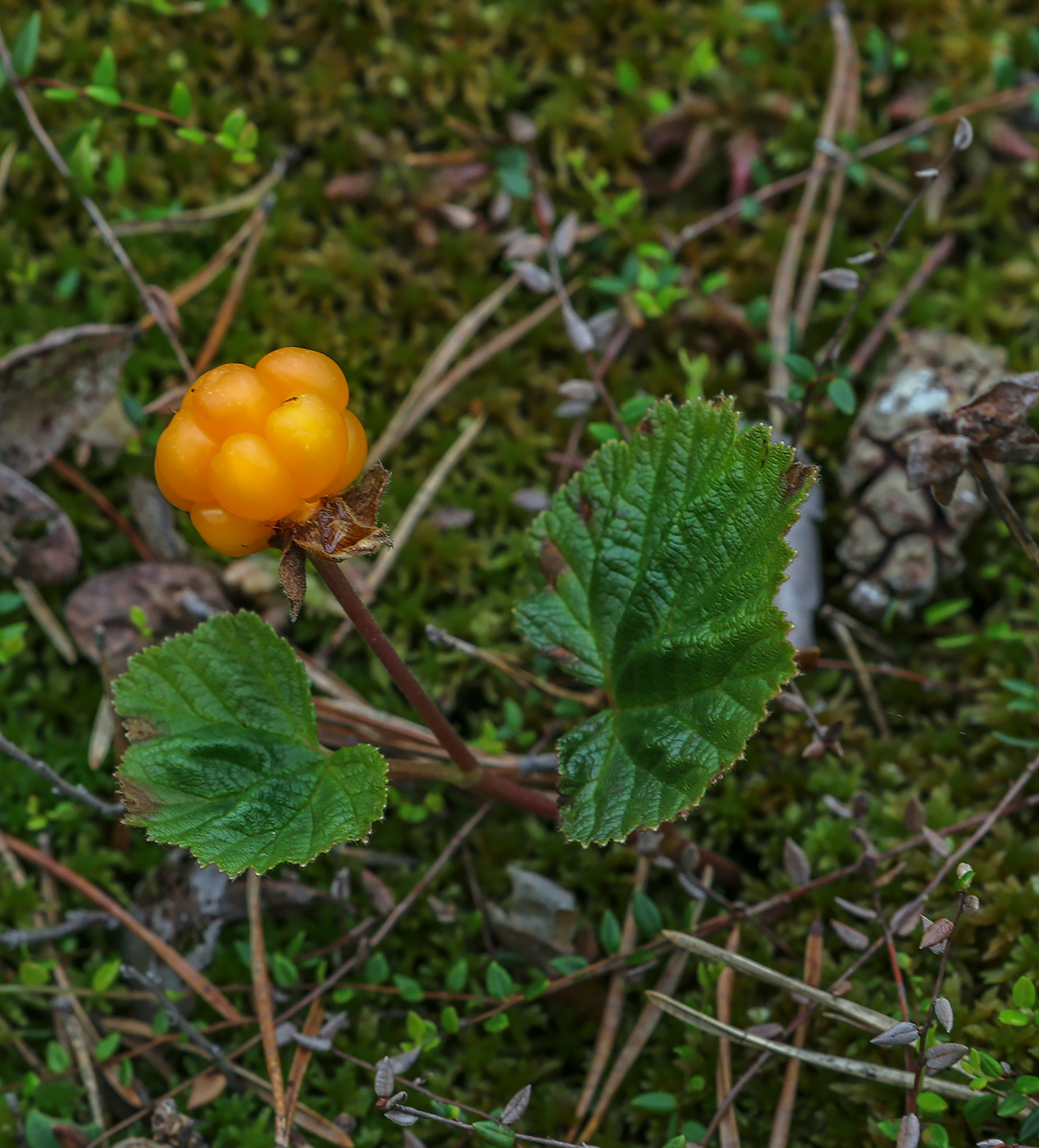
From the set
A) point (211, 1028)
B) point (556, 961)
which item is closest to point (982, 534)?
point (556, 961)

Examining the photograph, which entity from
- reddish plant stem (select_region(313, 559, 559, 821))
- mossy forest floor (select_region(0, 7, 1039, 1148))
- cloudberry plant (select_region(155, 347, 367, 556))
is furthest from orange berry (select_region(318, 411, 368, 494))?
mossy forest floor (select_region(0, 7, 1039, 1148))

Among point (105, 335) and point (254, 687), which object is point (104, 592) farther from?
point (254, 687)

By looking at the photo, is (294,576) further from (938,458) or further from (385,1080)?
(938,458)

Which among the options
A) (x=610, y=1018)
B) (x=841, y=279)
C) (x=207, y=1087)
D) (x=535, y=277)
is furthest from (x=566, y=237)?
(x=207, y=1087)

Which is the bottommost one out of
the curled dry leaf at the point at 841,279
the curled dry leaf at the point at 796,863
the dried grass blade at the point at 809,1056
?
the dried grass blade at the point at 809,1056

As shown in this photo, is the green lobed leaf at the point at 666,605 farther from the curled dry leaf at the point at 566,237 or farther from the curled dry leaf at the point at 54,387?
the curled dry leaf at the point at 54,387

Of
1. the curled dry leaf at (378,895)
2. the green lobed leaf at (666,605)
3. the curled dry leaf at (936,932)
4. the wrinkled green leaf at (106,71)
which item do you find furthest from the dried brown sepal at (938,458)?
the wrinkled green leaf at (106,71)

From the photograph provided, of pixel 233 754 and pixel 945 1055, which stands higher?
pixel 233 754
